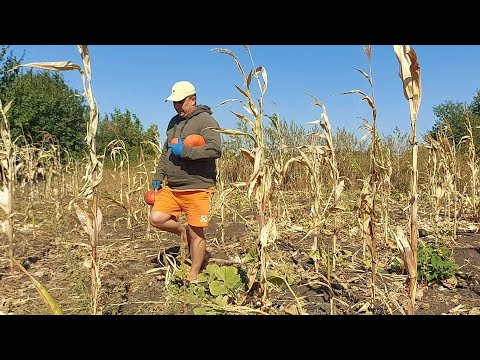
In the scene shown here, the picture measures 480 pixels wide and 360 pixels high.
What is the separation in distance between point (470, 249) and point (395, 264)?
133cm

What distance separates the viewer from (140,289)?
143 inches

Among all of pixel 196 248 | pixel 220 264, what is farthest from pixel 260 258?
pixel 220 264

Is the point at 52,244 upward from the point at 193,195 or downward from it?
downward

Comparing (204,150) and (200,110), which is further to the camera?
(200,110)

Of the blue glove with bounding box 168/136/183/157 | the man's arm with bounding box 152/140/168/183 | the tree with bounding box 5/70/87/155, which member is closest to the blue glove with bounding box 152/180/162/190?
the man's arm with bounding box 152/140/168/183

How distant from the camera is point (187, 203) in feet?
12.2

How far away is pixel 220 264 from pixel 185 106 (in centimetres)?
164

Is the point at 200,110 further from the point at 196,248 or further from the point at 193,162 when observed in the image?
the point at 196,248

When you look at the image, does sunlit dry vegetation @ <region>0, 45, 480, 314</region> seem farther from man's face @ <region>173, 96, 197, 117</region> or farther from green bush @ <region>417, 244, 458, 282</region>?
man's face @ <region>173, 96, 197, 117</region>

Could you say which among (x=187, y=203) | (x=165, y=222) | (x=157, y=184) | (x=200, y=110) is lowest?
(x=165, y=222)

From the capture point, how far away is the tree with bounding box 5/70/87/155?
19766 millimetres
